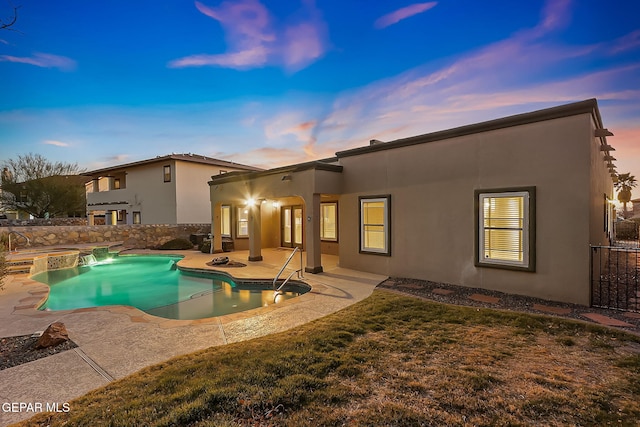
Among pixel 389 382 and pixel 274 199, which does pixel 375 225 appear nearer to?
Result: pixel 274 199

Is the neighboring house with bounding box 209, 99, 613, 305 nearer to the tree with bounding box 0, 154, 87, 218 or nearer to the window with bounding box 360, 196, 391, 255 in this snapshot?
the window with bounding box 360, 196, 391, 255

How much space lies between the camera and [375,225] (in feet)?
30.8

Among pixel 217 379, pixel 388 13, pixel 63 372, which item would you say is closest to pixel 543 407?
pixel 217 379

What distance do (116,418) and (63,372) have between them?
166 cm

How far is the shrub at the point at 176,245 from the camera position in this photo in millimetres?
17453

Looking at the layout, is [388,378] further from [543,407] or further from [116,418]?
[116,418]

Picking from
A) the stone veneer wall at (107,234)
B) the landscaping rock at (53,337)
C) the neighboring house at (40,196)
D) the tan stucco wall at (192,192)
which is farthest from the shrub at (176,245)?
the neighboring house at (40,196)

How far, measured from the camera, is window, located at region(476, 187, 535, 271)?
21.4 ft

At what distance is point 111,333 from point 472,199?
8.27 metres

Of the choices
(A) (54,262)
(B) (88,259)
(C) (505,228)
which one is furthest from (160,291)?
(C) (505,228)

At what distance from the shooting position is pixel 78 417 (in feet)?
8.72

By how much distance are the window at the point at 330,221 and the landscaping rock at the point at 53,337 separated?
10171 mm

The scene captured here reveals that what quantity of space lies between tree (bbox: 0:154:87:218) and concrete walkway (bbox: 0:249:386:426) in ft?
76.9

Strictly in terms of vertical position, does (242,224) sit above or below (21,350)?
above
